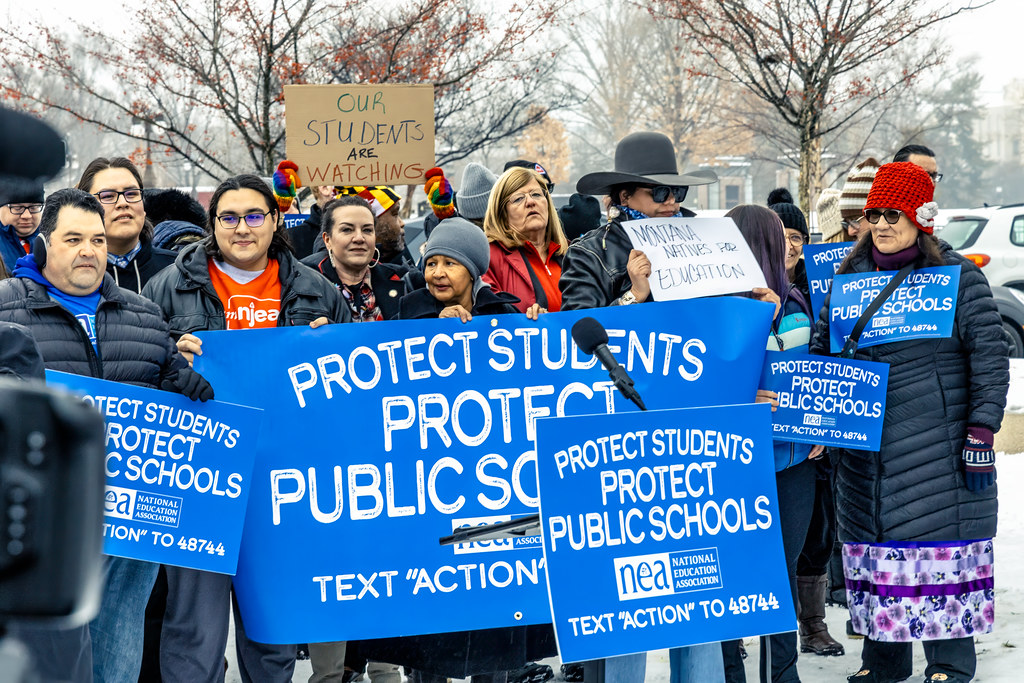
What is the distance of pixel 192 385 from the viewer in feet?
11.7

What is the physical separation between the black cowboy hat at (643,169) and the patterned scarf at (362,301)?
1.00m

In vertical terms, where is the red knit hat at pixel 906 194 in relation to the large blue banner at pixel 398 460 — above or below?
above

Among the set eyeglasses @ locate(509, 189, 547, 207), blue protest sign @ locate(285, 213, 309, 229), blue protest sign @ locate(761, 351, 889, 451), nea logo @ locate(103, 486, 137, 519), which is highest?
blue protest sign @ locate(285, 213, 309, 229)

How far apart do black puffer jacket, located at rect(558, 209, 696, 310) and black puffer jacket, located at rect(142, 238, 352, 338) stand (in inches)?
34.5

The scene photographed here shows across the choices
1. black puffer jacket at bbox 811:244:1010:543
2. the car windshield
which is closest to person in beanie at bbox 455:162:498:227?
black puffer jacket at bbox 811:244:1010:543

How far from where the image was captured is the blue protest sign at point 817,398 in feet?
14.2

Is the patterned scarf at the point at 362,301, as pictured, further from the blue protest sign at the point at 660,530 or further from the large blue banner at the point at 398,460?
the blue protest sign at the point at 660,530

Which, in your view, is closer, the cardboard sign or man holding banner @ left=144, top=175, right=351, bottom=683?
man holding banner @ left=144, top=175, right=351, bottom=683

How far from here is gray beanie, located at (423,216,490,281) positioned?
158 inches

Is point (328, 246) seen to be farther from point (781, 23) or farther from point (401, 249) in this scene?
point (781, 23)

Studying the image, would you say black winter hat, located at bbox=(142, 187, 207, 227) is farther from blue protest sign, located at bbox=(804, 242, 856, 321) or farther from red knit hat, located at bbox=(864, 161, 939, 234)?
red knit hat, located at bbox=(864, 161, 939, 234)

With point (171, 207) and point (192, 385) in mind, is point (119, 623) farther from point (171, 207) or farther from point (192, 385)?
point (171, 207)

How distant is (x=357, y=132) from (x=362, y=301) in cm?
182

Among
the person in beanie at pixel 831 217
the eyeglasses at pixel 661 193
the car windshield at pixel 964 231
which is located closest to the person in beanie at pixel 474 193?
the eyeglasses at pixel 661 193
